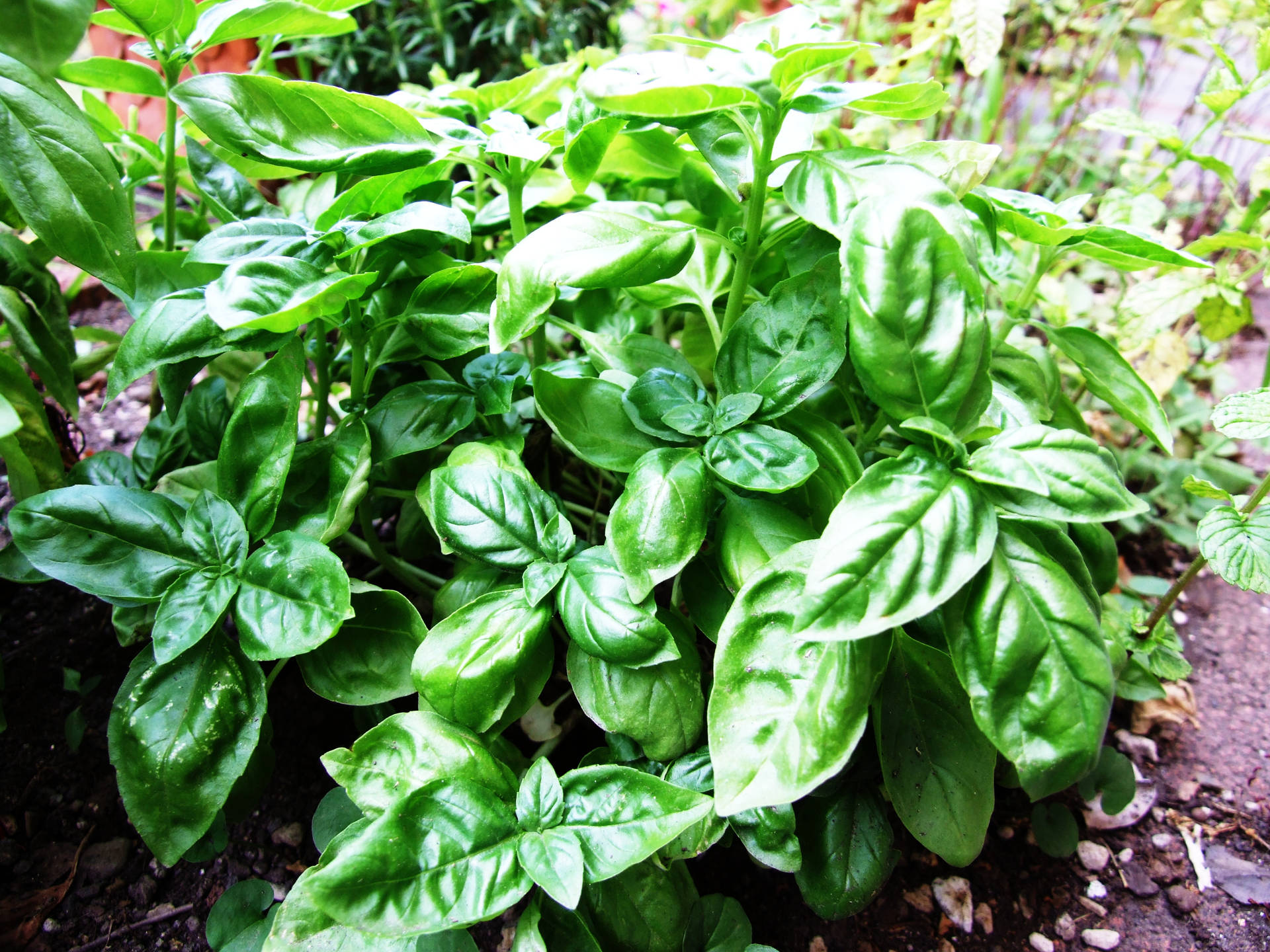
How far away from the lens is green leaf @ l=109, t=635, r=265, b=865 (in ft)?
2.45

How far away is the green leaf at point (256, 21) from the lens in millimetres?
836

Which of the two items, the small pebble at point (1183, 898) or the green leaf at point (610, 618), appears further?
the small pebble at point (1183, 898)

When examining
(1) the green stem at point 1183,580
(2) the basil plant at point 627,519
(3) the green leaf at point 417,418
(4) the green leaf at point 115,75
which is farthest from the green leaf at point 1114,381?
(4) the green leaf at point 115,75

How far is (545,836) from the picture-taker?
699 mm

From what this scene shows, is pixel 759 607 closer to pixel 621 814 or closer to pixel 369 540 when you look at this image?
pixel 621 814

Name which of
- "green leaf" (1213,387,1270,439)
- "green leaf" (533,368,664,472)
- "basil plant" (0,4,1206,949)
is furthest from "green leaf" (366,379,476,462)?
"green leaf" (1213,387,1270,439)

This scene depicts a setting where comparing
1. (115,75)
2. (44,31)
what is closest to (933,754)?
(44,31)

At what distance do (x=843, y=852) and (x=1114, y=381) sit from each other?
0.63m

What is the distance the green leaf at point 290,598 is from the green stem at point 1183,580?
1.00m

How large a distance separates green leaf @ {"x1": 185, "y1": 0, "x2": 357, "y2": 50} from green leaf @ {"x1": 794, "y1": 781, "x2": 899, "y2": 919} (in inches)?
39.1

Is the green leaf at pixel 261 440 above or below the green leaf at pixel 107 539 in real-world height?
above

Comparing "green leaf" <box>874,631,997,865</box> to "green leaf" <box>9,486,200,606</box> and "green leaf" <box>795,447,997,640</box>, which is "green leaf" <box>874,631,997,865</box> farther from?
"green leaf" <box>9,486,200,606</box>

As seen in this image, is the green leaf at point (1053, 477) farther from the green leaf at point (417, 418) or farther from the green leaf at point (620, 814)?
the green leaf at point (417, 418)

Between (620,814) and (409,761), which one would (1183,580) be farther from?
(409,761)
